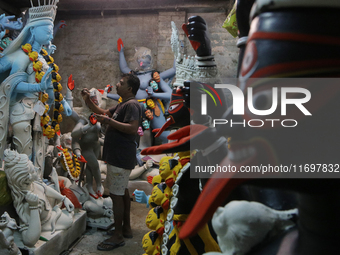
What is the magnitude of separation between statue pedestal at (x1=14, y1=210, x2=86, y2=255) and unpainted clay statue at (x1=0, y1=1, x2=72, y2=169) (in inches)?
30.7

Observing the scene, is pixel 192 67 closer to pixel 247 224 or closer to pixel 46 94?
pixel 247 224

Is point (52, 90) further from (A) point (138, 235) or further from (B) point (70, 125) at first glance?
(B) point (70, 125)

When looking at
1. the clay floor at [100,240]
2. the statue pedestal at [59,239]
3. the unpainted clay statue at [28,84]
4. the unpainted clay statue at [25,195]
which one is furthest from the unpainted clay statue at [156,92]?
the unpainted clay statue at [25,195]

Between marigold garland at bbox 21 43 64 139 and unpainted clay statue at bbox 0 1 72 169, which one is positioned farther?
marigold garland at bbox 21 43 64 139

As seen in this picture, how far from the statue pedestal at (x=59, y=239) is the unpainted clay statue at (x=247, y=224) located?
2.19 meters

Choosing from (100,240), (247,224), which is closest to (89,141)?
(100,240)

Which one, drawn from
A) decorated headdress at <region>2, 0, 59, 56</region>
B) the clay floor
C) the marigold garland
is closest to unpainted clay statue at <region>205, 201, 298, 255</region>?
the clay floor

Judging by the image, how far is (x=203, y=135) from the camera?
811 mm

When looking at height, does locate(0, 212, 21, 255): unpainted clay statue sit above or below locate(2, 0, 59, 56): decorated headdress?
below

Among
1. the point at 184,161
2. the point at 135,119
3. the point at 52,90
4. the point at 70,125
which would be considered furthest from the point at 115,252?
the point at 70,125

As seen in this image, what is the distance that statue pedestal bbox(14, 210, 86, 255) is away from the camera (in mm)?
2418

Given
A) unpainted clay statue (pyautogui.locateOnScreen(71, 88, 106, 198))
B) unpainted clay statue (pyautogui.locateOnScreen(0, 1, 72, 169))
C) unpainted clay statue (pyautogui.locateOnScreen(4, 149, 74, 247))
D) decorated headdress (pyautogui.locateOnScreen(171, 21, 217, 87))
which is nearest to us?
decorated headdress (pyautogui.locateOnScreen(171, 21, 217, 87))

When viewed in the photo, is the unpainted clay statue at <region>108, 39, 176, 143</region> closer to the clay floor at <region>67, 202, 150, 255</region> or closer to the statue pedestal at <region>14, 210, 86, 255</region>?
the clay floor at <region>67, 202, 150, 255</region>

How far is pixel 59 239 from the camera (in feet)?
8.89
